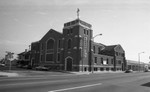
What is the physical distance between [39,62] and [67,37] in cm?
1840

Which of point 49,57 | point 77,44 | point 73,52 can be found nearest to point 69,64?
point 73,52

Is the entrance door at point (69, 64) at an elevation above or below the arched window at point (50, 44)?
below

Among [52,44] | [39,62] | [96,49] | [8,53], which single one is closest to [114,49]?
[96,49]

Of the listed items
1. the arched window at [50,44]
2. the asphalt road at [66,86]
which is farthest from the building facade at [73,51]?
the asphalt road at [66,86]

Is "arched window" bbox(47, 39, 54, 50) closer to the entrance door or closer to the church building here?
the church building

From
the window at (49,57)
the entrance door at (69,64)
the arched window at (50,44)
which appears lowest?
the entrance door at (69,64)

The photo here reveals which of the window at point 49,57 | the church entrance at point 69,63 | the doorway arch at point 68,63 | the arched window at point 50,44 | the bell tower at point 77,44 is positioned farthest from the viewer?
the arched window at point 50,44

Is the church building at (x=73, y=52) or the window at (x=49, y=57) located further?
the window at (x=49, y=57)

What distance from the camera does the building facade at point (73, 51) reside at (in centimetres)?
4084

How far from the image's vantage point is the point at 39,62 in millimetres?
54312

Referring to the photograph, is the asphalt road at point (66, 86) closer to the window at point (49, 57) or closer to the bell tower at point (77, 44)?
the bell tower at point (77, 44)

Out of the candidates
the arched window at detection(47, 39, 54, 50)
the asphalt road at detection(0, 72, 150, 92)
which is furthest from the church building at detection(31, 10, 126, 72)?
the asphalt road at detection(0, 72, 150, 92)

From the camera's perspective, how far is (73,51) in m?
41.3

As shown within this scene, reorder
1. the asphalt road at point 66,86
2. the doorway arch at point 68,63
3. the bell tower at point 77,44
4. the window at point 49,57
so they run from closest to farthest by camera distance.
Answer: the asphalt road at point 66,86, the bell tower at point 77,44, the doorway arch at point 68,63, the window at point 49,57
